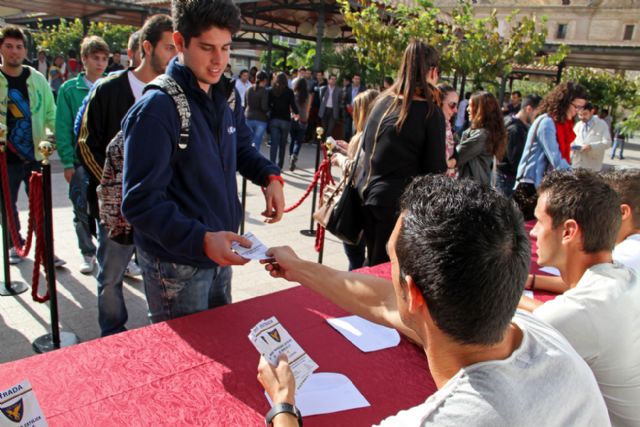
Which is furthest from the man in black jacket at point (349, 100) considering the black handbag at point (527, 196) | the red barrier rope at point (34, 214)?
the red barrier rope at point (34, 214)

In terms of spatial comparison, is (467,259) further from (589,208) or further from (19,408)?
(589,208)

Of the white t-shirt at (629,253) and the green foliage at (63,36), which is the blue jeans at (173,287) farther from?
the green foliage at (63,36)

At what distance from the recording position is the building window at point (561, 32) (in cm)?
6141

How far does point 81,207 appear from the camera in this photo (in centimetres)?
413

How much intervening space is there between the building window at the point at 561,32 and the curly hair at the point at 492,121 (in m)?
65.8

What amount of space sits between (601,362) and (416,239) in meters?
1.03

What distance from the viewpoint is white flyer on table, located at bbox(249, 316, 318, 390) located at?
4.66 ft

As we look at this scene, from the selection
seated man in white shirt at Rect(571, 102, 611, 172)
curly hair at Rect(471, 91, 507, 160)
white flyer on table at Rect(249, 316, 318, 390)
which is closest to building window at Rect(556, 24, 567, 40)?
seated man in white shirt at Rect(571, 102, 611, 172)

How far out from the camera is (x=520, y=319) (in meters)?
1.25

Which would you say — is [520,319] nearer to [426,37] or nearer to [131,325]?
[131,325]

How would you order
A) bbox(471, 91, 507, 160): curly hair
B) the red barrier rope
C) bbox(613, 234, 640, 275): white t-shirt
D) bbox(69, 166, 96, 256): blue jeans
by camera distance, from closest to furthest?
1. bbox(613, 234, 640, 275): white t-shirt
2. the red barrier rope
3. bbox(69, 166, 96, 256): blue jeans
4. bbox(471, 91, 507, 160): curly hair

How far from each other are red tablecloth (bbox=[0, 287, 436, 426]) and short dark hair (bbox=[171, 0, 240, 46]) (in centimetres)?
106

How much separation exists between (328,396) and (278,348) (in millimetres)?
250

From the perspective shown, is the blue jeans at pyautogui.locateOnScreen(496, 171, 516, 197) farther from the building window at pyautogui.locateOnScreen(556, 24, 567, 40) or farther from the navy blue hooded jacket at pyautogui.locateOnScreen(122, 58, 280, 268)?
the building window at pyautogui.locateOnScreen(556, 24, 567, 40)
